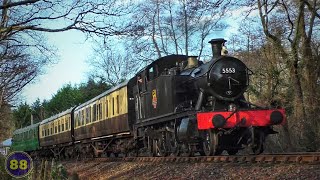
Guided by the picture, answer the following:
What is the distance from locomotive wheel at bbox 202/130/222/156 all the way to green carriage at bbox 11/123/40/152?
3175 centimetres

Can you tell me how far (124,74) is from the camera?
60.8 meters

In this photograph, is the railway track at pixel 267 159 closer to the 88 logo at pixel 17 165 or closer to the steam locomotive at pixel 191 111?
the steam locomotive at pixel 191 111

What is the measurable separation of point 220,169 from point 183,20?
104 feet

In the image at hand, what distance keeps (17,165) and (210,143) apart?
20.9 feet

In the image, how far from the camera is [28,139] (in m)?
48.5

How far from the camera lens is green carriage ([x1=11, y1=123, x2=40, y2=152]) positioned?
1767 inches

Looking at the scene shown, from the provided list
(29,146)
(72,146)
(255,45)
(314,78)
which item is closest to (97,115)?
(72,146)

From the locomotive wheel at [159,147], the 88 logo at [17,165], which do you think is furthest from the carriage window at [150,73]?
the 88 logo at [17,165]

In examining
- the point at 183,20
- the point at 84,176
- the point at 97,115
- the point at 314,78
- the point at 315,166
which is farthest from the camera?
the point at 183,20

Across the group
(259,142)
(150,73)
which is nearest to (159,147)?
(150,73)

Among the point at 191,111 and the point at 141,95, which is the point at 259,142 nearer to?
the point at 191,111

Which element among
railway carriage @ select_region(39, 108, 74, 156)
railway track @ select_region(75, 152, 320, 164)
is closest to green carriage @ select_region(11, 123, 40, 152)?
railway carriage @ select_region(39, 108, 74, 156)

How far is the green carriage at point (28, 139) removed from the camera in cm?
4489

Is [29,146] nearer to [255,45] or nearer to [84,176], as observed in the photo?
[255,45]
